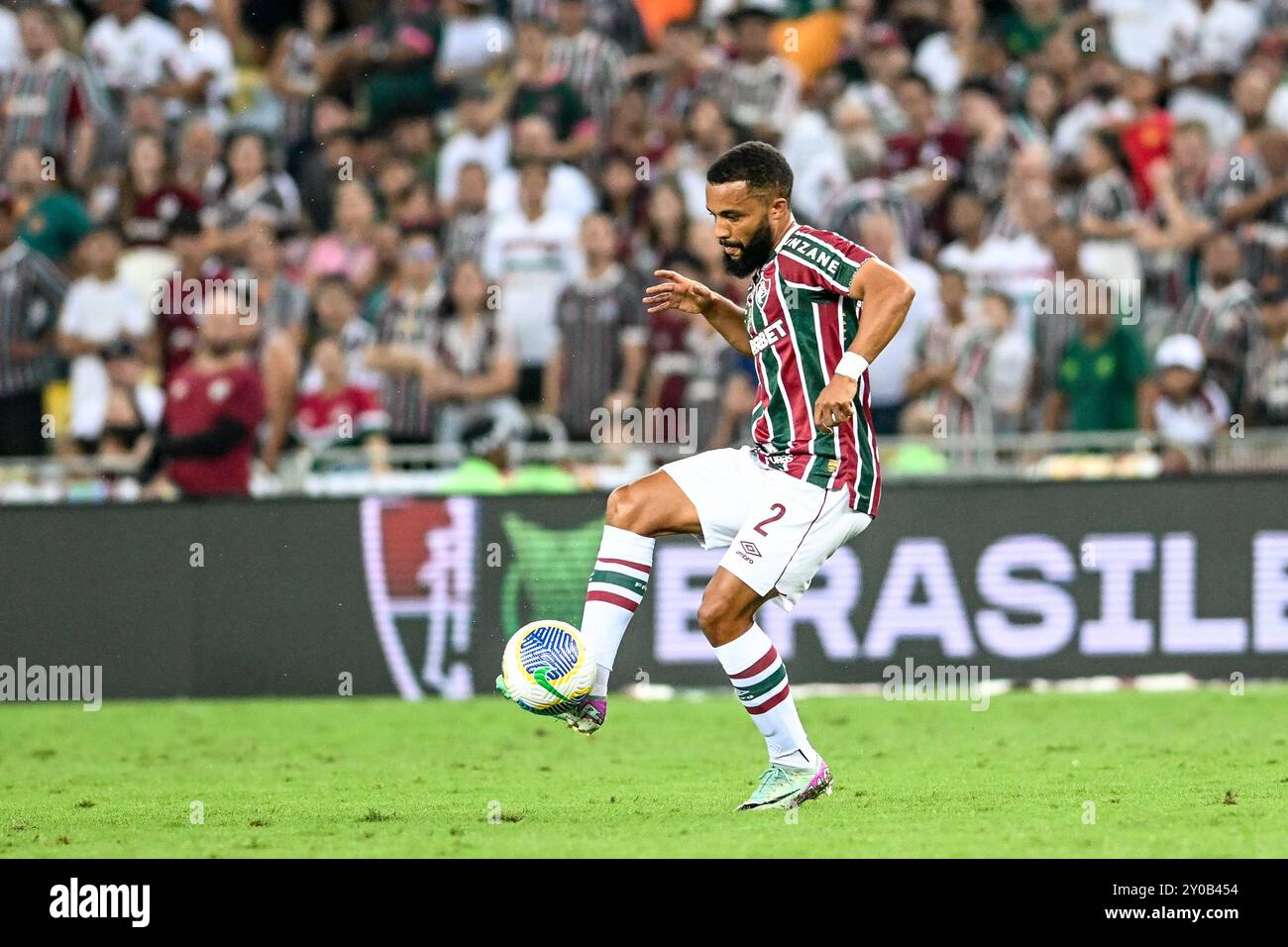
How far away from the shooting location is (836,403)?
725 centimetres

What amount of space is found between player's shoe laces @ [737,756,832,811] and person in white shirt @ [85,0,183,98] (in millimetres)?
11724

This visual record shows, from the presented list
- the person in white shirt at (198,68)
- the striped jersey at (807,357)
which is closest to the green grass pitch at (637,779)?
the striped jersey at (807,357)

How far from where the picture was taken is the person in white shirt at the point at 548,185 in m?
15.7

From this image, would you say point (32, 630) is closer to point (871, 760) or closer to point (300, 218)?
point (300, 218)

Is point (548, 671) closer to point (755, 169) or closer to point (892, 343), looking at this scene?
point (755, 169)

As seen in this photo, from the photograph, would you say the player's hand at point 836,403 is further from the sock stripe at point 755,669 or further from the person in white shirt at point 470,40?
the person in white shirt at point 470,40

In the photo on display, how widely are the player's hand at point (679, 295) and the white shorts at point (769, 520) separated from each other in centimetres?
65

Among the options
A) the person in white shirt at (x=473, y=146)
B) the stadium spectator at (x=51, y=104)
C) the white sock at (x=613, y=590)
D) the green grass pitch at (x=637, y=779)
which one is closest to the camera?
the green grass pitch at (x=637, y=779)

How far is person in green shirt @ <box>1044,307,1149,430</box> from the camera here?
14.1 metres

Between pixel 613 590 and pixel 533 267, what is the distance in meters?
7.47

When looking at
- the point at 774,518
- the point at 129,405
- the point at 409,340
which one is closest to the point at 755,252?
the point at 774,518

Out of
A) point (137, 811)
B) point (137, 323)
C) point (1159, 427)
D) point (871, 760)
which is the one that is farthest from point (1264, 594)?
point (137, 323)

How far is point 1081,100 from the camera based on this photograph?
1630 cm

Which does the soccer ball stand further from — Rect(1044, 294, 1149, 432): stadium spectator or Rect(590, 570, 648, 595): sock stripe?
Rect(1044, 294, 1149, 432): stadium spectator
